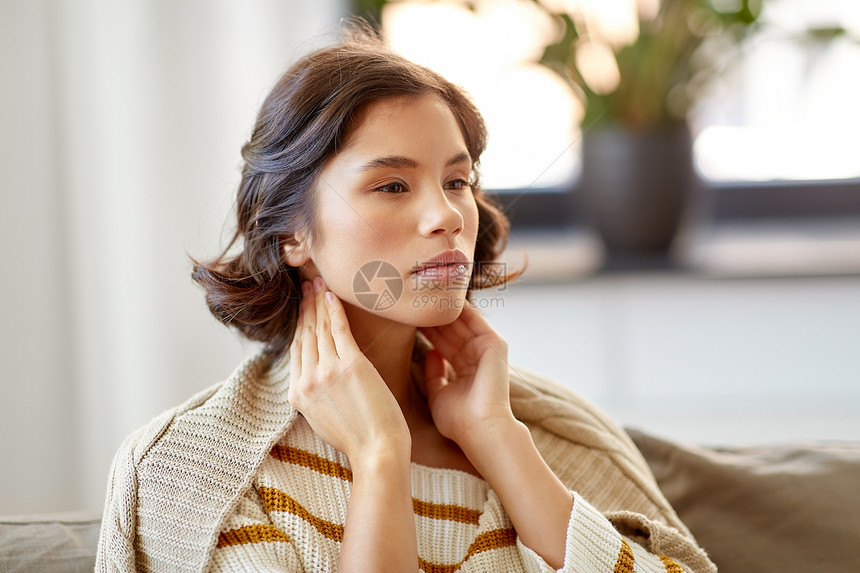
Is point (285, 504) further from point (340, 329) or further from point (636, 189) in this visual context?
point (636, 189)

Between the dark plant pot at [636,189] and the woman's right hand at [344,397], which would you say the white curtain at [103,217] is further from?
the dark plant pot at [636,189]

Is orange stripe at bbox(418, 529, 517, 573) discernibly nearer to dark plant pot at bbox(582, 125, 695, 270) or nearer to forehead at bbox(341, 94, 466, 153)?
forehead at bbox(341, 94, 466, 153)

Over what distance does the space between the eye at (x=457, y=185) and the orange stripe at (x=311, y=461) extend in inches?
12.7

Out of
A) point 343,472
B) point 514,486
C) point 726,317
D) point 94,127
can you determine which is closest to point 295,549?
point 343,472

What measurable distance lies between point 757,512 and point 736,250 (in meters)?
1.73

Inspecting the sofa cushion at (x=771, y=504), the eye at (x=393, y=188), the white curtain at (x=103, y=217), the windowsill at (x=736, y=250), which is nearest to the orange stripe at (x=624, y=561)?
the sofa cushion at (x=771, y=504)

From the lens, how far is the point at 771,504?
107 cm

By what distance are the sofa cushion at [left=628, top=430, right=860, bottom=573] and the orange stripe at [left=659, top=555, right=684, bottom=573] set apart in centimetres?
15

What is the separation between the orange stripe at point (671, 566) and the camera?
91 centimetres

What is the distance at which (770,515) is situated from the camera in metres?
1.06

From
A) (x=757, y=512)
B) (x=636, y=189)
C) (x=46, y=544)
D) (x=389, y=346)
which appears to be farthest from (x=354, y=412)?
(x=636, y=189)

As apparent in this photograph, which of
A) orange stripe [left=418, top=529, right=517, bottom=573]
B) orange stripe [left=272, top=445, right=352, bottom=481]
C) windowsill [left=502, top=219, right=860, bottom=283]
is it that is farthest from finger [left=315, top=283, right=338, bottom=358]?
windowsill [left=502, top=219, right=860, bottom=283]

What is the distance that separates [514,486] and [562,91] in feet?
5.72

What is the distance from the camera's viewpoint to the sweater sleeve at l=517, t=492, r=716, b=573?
33.9 inches
